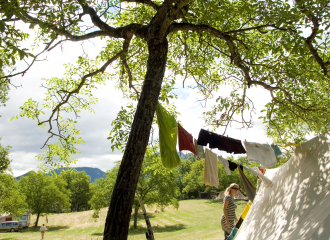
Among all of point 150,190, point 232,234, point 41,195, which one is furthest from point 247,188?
point 41,195

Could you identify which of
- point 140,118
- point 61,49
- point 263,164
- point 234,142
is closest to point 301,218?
point 263,164

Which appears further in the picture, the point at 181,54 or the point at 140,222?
the point at 140,222

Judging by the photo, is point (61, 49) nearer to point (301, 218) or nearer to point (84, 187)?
point (301, 218)

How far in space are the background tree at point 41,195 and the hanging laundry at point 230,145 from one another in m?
34.7

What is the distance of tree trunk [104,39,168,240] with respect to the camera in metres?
3.28

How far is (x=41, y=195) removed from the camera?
35062mm

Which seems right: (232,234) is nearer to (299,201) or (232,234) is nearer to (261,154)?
(261,154)

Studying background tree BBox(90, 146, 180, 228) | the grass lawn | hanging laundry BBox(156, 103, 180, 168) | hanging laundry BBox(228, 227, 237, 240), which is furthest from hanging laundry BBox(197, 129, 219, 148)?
the grass lawn

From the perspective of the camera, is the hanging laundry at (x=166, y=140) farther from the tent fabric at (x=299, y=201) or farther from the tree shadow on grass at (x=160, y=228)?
the tree shadow on grass at (x=160, y=228)

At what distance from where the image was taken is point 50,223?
35375mm

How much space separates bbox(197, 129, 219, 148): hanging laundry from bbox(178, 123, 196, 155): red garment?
0.18m

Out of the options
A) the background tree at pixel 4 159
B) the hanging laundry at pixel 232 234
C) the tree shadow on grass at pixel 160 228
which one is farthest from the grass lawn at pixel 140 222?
the hanging laundry at pixel 232 234

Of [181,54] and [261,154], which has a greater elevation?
[181,54]

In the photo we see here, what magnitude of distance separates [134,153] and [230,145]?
2732 millimetres
